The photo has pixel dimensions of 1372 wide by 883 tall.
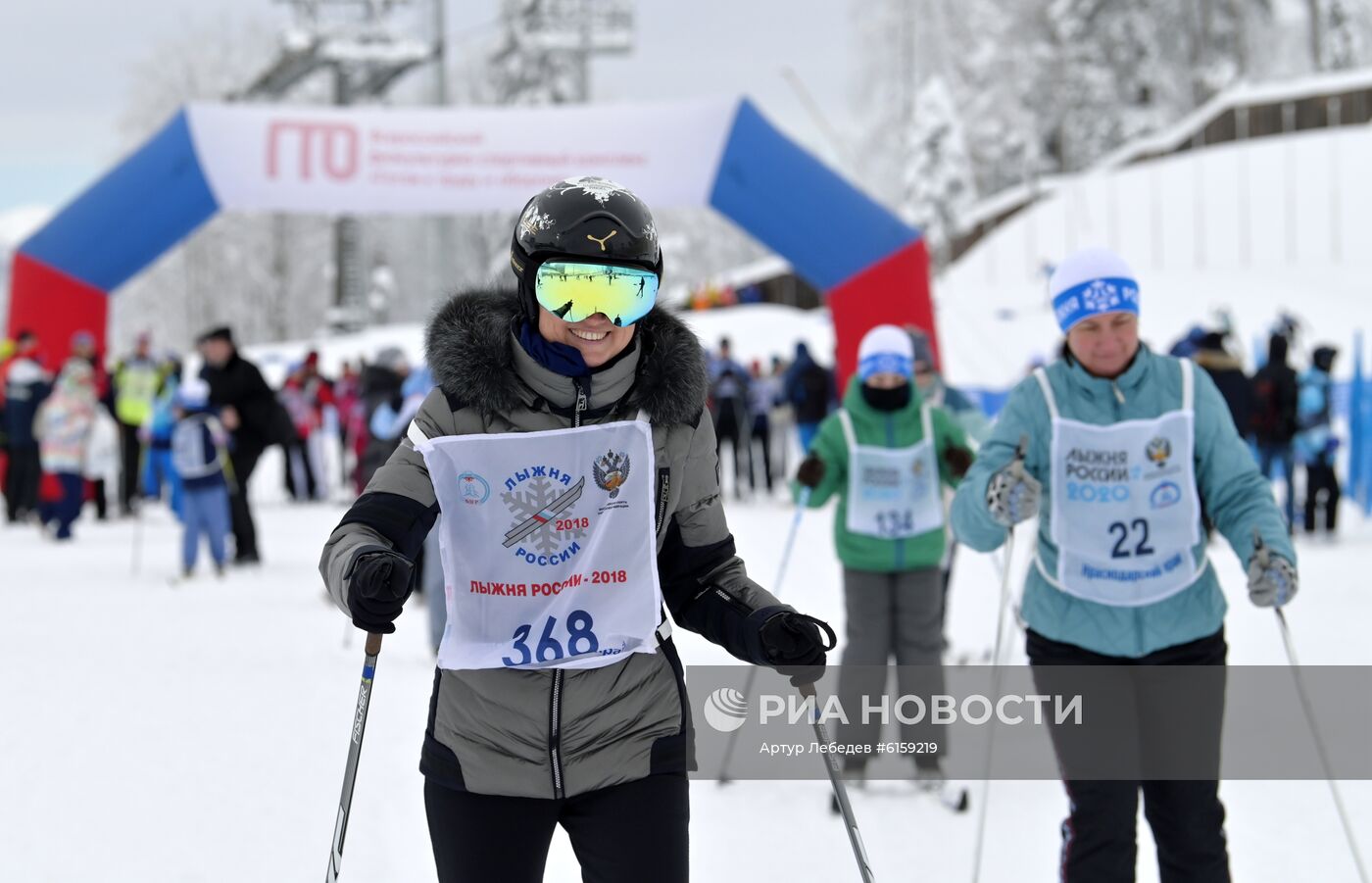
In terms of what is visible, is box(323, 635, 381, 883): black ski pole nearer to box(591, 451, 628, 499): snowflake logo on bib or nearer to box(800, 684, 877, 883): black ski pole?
box(591, 451, 628, 499): snowflake logo on bib

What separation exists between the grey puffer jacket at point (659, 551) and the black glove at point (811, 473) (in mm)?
3143

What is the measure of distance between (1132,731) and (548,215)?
190cm

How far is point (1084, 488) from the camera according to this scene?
340cm

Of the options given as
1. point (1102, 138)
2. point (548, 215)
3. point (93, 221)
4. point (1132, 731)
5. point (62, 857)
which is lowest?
point (62, 857)

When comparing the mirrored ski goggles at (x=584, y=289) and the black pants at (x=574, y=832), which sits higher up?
the mirrored ski goggles at (x=584, y=289)

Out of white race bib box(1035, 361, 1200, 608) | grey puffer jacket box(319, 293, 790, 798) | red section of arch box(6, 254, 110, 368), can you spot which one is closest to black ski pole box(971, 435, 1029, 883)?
white race bib box(1035, 361, 1200, 608)

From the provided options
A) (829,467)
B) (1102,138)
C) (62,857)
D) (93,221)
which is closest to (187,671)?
(62,857)

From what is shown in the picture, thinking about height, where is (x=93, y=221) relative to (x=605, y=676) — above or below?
above

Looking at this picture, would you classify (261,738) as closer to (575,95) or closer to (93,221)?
(93,221)

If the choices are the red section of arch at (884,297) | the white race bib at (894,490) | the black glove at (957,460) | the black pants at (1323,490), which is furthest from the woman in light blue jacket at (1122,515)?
the red section of arch at (884,297)

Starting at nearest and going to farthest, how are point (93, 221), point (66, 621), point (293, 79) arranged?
point (66, 621)
point (93, 221)
point (293, 79)

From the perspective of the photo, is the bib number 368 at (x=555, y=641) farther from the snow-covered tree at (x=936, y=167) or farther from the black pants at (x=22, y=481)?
the snow-covered tree at (x=936, y=167)

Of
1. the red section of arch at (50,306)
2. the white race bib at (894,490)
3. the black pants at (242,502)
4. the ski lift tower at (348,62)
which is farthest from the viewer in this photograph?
the ski lift tower at (348,62)

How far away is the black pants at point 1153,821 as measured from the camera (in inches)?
125
